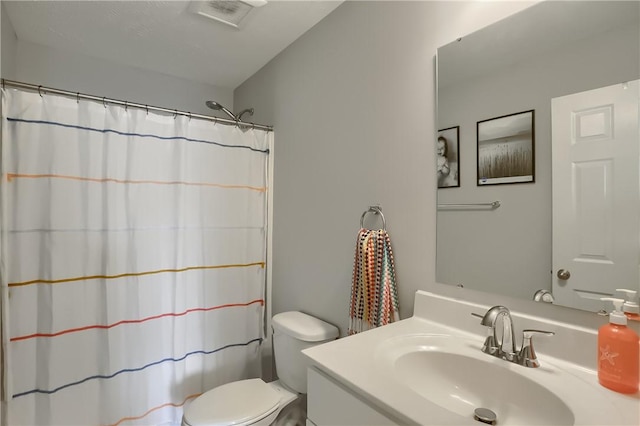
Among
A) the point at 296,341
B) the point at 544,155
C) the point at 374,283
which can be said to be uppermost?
the point at 544,155

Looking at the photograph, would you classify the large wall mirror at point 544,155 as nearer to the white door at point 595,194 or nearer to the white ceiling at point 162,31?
the white door at point 595,194

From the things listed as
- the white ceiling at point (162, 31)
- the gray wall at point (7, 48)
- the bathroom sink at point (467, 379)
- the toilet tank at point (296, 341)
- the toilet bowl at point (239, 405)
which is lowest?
the toilet bowl at point (239, 405)

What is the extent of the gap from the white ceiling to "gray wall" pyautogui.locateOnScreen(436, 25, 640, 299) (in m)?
0.97

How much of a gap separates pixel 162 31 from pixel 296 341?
1.88m

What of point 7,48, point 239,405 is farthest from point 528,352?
point 7,48

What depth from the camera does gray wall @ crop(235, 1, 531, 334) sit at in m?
1.22

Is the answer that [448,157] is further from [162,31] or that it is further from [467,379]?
[162,31]

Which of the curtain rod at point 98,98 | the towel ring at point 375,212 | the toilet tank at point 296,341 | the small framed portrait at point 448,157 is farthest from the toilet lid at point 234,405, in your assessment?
the curtain rod at point 98,98

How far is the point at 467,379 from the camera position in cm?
92

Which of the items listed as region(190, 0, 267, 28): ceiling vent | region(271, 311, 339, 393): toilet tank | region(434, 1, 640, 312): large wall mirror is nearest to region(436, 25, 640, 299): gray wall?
region(434, 1, 640, 312): large wall mirror

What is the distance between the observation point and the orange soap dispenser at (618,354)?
2.34ft

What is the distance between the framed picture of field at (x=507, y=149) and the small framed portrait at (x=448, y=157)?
2.8 inches

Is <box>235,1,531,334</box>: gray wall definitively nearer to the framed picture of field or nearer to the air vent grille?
the framed picture of field

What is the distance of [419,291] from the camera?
4.03 feet
